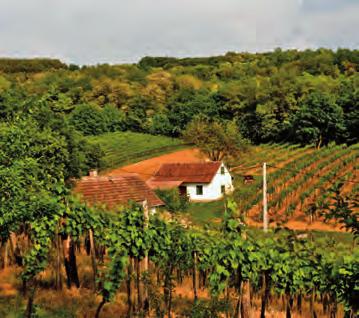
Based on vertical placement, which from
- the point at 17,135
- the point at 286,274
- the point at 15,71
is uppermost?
the point at 15,71

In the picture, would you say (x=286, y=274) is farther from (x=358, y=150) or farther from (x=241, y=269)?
(x=358, y=150)

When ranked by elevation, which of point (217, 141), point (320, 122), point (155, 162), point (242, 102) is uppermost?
point (242, 102)

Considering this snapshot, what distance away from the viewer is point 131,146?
7919 cm

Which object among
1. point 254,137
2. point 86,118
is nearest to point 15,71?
point 86,118

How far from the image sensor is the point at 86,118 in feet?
285

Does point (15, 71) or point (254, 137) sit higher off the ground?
point (15, 71)

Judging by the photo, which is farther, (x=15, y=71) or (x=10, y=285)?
(x=15, y=71)

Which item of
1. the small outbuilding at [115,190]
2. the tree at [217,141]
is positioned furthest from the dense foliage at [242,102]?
the small outbuilding at [115,190]

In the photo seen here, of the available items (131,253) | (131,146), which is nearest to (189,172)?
(131,146)

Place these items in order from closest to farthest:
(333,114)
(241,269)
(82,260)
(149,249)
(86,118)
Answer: (241,269) < (149,249) < (82,260) < (333,114) < (86,118)

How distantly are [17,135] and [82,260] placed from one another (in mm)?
5047

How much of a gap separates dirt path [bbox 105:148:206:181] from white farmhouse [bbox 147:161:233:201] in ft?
29.9

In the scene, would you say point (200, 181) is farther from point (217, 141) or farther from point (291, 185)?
point (291, 185)

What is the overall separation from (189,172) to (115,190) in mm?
19737
